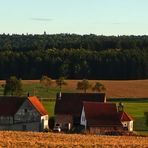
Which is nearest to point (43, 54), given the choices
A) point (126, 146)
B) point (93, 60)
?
point (93, 60)

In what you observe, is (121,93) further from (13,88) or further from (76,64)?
(76,64)

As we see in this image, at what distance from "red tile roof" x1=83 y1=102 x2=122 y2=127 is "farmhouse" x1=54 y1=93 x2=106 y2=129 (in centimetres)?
274

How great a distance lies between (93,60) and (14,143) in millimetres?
108513

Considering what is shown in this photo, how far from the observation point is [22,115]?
58.6 m

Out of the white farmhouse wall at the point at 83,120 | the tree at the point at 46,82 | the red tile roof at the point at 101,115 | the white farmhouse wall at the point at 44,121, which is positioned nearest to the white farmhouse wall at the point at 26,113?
the white farmhouse wall at the point at 44,121

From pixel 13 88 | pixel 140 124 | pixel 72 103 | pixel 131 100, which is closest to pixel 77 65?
pixel 131 100

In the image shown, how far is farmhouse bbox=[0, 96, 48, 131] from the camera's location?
57.9 metres

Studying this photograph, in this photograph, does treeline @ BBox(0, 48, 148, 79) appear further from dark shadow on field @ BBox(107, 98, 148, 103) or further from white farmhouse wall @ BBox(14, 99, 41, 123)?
white farmhouse wall @ BBox(14, 99, 41, 123)

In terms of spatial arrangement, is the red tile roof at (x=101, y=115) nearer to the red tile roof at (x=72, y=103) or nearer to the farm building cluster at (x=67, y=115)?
the farm building cluster at (x=67, y=115)

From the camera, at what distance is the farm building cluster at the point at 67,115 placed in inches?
2160

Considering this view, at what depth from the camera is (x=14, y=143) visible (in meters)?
27.8

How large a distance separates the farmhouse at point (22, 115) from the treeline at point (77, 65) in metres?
70.6

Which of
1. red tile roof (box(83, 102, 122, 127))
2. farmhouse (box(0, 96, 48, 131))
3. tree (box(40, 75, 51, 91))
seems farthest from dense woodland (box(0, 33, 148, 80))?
red tile roof (box(83, 102, 122, 127))

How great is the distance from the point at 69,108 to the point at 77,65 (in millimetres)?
72044
